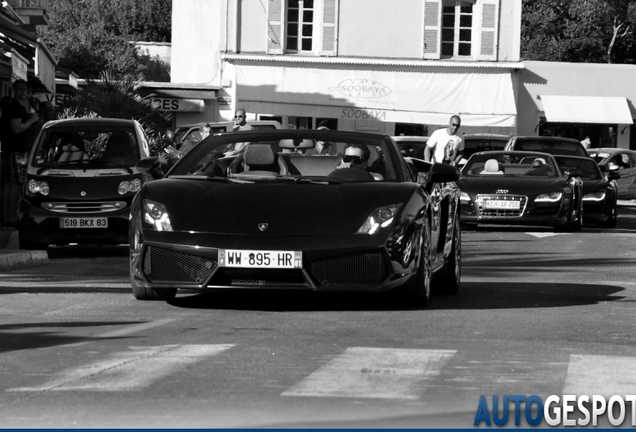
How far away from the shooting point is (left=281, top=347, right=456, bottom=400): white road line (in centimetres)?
616

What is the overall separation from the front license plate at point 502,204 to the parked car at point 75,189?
6.40m

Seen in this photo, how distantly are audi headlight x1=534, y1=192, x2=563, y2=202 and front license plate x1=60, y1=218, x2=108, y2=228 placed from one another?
26.1 ft

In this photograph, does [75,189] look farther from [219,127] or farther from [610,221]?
[610,221]

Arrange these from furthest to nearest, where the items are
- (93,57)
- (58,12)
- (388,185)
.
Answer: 1. (58,12)
2. (93,57)
3. (388,185)

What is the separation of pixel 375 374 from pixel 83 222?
32.9 ft

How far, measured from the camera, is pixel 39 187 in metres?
16.5

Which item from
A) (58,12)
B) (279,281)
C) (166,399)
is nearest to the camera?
(166,399)

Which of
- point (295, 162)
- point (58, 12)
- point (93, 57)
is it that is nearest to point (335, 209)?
point (295, 162)

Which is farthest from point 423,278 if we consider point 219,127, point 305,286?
point 219,127

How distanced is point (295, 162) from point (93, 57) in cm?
6368

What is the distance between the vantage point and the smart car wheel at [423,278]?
32.2ft

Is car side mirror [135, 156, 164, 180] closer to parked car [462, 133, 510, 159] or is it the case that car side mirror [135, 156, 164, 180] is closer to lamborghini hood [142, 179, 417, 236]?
lamborghini hood [142, 179, 417, 236]

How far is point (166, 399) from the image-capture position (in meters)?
5.98

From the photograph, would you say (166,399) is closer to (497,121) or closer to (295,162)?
(295,162)
